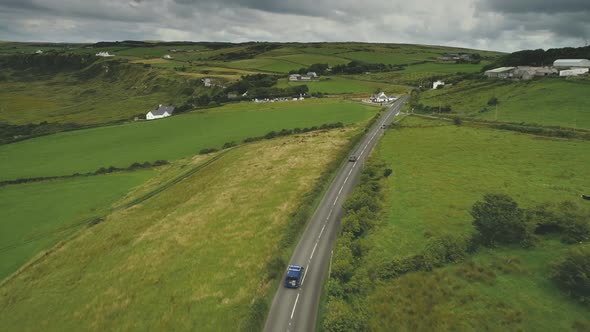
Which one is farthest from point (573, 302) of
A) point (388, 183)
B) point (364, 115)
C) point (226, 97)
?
point (226, 97)

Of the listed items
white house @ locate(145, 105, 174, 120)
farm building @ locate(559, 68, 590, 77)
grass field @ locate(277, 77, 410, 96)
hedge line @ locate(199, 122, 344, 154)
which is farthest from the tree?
white house @ locate(145, 105, 174, 120)

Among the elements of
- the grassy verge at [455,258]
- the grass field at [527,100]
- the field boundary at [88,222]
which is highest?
the grass field at [527,100]

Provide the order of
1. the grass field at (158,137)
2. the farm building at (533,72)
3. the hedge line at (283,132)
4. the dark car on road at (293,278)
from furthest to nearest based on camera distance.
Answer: the farm building at (533,72) < the hedge line at (283,132) < the grass field at (158,137) < the dark car on road at (293,278)

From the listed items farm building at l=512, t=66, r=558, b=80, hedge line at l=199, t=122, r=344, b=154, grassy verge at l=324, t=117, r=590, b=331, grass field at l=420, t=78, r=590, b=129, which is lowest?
grassy verge at l=324, t=117, r=590, b=331

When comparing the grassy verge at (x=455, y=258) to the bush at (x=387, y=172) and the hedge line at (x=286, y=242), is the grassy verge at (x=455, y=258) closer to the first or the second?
the bush at (x=387, y=172)

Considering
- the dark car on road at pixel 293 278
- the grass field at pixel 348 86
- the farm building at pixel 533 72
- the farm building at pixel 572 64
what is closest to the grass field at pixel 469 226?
the dark car on road at pixel 293 278

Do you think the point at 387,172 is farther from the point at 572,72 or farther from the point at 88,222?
the point at 572,72

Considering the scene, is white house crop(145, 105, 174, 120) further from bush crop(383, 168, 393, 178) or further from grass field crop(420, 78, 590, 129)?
bush crop(383, 168, 393, 178)
